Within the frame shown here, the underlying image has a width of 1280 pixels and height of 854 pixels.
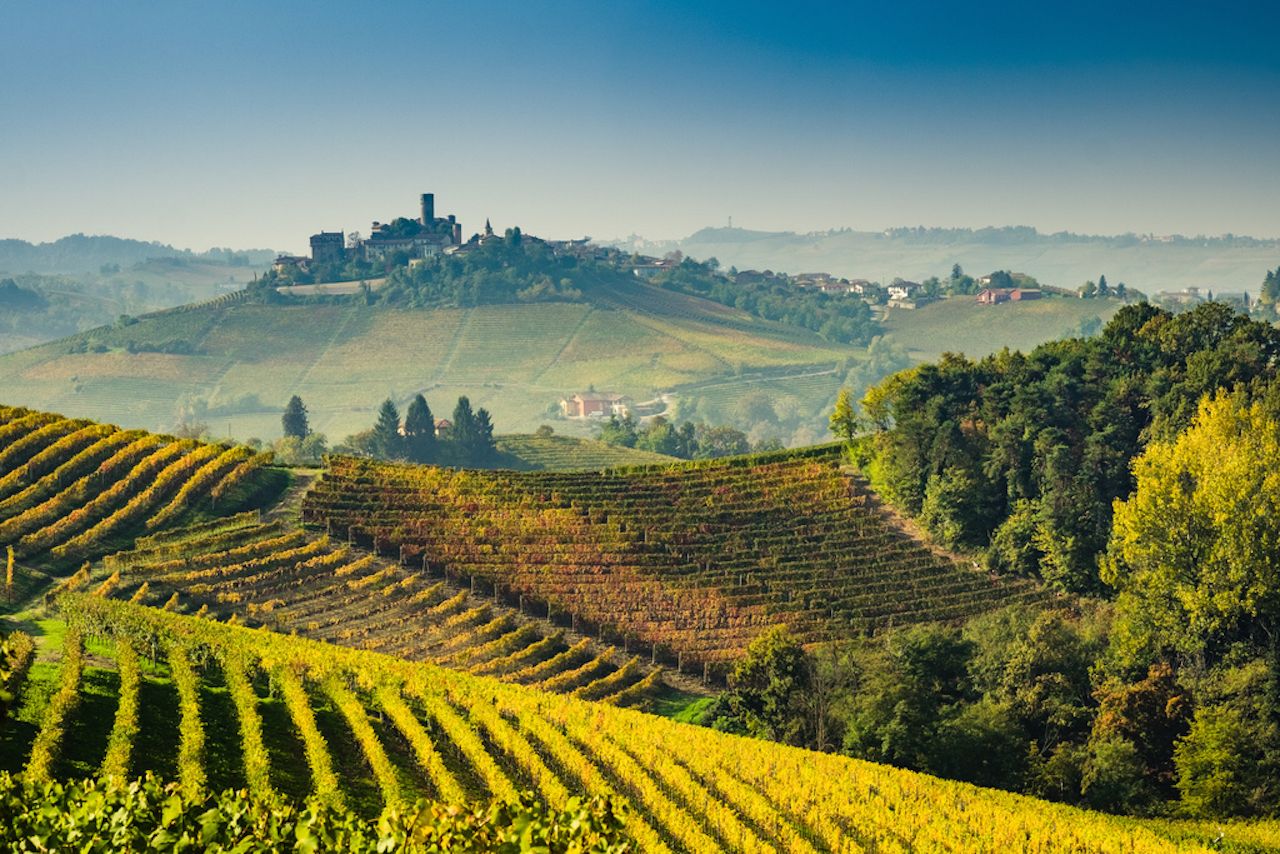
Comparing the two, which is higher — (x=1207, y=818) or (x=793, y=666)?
(x=793, y=666)

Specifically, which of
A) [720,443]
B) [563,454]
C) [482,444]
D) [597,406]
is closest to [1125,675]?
[563,454]

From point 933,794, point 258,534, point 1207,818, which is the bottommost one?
point 1207,818

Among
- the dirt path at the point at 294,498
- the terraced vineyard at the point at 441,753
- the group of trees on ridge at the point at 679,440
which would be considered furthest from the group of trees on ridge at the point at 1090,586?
the group of trees on ridge at the point at 679,440

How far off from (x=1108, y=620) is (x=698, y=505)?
17.5 meters

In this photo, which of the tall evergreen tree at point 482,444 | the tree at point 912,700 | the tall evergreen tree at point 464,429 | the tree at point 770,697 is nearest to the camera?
the tree at point 912,700

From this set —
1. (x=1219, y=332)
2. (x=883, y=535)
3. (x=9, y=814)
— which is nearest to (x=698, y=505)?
(x=883, y=535)

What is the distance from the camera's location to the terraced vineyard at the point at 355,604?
42500 mm

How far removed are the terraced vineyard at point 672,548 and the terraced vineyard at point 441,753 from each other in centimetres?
1399

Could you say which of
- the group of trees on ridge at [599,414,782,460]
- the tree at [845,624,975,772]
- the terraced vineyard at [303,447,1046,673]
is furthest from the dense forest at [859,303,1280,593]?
the group of trees on ridge at [599,414,782,460]

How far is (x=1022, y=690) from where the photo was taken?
1602 inches

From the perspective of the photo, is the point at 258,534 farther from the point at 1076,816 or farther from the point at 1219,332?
the point at 1219,332

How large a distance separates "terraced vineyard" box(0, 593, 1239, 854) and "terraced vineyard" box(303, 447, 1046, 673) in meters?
14.0

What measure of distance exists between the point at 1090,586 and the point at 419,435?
90.8 metres

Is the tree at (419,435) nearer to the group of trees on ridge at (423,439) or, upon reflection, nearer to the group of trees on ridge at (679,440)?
the group of trees on ridge at (423,439)
